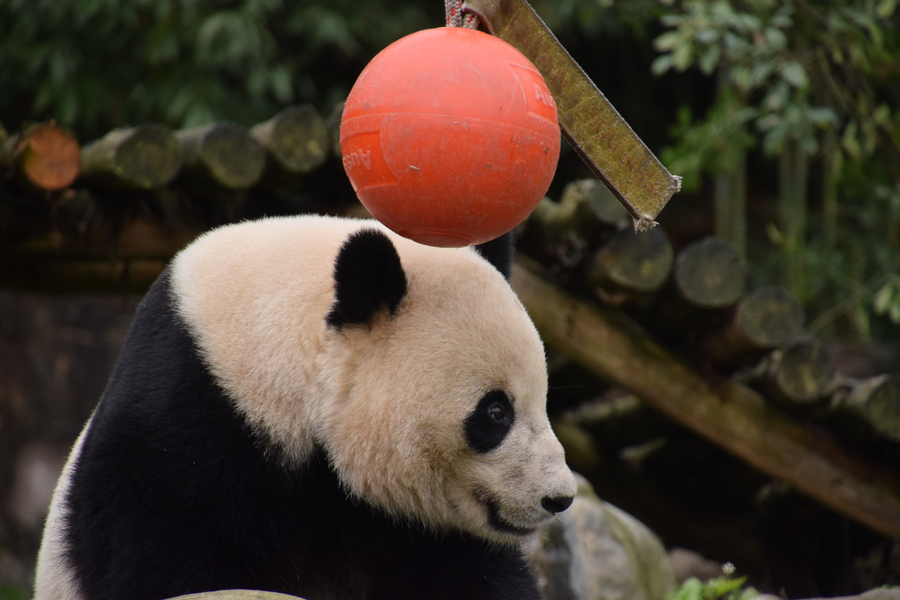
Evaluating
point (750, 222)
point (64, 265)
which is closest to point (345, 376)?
point (64, 265)

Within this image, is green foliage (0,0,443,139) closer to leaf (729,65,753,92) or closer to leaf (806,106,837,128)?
leaf (729,65,753,92)

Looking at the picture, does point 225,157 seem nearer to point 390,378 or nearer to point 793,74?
point 390,378

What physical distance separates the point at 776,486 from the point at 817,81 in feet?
6.61

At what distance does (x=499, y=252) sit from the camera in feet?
6.98

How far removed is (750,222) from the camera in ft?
24.7

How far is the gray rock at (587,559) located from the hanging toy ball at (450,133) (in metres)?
1.81

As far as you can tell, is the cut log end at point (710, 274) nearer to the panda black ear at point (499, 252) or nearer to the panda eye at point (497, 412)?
the panda black ear at point (499, 252)

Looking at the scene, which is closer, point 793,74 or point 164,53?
point 793,74

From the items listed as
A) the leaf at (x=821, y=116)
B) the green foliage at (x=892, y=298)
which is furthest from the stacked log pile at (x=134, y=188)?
the green foliage at (x=892, y=298)

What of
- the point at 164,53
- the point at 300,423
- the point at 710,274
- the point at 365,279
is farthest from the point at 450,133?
the point at 164,53

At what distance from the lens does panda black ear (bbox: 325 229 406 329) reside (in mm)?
1701

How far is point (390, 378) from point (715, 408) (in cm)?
210

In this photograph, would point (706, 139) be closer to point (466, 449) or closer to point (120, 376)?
point (466, 449)

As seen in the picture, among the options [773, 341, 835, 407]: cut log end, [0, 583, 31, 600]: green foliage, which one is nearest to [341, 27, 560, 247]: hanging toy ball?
[773, 341, 835, 407]: cut log end
